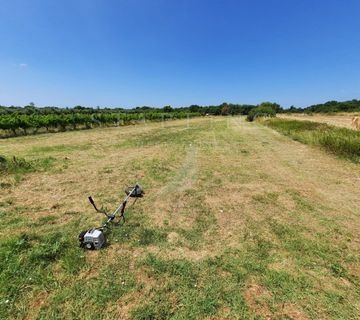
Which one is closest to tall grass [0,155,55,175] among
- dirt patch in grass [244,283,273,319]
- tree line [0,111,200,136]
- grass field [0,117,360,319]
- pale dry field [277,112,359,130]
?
grass field [0,117,360,319]

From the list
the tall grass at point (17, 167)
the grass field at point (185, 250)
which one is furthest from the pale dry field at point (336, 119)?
the tall grass at point (17, 167)

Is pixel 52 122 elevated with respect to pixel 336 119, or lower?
elevated

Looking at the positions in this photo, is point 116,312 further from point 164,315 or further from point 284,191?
point 284,191

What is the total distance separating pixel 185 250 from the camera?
3527 mm

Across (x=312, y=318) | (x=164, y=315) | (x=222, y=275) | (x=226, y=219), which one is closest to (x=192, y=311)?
(x=164, y=315)

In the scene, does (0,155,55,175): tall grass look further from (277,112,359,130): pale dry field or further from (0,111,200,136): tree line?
(277,112,359,130): pale dry field

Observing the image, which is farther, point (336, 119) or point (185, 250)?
point (336, 119)

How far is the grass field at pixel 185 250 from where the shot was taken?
254cm

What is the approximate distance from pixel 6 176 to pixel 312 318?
335 inches

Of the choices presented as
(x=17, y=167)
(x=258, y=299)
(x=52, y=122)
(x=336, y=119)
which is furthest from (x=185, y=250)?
(x=336, y=119)

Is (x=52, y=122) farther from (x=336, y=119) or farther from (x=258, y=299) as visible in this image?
(x=336, y=119)

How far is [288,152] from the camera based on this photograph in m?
12.1

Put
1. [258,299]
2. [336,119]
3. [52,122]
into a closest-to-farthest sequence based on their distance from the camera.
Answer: [258,299] < [52,122] < [336,119]

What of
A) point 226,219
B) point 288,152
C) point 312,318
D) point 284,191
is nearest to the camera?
point 312,318
